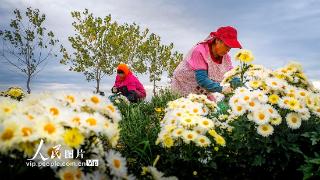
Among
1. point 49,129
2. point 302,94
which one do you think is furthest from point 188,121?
point 49,129

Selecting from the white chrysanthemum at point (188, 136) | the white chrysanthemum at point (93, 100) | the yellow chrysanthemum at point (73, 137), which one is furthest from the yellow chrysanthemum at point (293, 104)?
the yellow chrysanthemum at point (73, 137)

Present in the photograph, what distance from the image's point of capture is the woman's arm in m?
6.09

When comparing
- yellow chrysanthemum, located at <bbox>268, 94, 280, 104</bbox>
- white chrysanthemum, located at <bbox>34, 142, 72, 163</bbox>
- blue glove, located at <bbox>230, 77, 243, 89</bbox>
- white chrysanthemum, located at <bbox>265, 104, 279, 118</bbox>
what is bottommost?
white chrysanthemum, located at <bbox>34, 142, 72, 163</bbox>

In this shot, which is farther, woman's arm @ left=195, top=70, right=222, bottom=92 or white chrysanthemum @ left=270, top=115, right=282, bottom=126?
woman's arm @ left=195, top=70, right=222, bottom=92

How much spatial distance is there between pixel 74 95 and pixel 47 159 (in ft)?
1.69

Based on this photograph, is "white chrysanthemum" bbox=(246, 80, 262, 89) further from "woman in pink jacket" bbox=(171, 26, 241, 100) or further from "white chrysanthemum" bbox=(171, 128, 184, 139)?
"woman in pink jacket" bbox=(171, 26, 241, 100)

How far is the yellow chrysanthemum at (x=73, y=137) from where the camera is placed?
207 centimetres

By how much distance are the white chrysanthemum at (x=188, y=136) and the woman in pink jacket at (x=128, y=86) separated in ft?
24.1

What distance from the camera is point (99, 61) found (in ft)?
75.3

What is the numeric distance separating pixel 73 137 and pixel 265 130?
2.08 meters

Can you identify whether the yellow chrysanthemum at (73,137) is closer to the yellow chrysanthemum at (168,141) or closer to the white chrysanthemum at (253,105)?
the yellow chrysanthemum at (168,141)

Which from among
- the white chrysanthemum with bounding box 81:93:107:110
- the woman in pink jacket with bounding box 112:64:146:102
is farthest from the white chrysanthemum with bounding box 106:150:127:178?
the woman in pink jacket with bounding box 112:64:146:102

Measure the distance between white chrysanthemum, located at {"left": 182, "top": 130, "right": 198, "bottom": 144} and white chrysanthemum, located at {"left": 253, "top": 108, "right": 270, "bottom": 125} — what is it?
21.9 inches

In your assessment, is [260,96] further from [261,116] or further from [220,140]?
[220,140]
